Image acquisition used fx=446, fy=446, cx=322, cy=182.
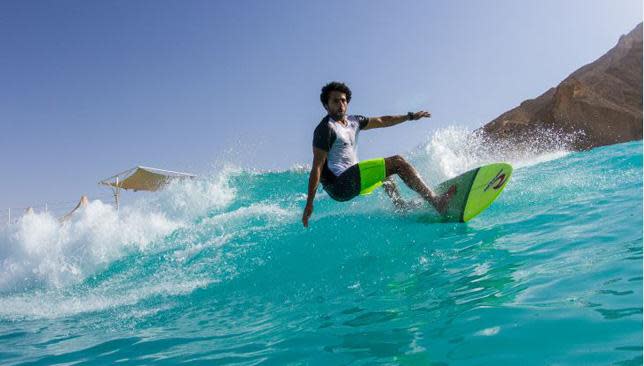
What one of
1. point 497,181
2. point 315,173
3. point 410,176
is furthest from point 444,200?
point 315,173

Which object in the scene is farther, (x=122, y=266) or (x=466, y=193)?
(x=122, y=266)

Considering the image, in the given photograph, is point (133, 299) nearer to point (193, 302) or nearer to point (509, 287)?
point (193, 302)

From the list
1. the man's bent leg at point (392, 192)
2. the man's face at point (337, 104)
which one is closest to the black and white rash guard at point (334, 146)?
the man's face at point (337, 104)

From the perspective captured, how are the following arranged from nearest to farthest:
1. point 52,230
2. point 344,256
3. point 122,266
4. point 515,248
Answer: point 515,248 < point 344,256 < point 122,266 < point 52,230

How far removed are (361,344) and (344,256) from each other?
2.62 metres

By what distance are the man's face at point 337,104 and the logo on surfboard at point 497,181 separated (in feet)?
6.37

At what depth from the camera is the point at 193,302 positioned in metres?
4.38

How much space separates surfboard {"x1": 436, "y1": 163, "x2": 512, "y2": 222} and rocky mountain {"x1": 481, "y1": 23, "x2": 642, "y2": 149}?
3535 cm

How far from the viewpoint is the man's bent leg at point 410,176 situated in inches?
207

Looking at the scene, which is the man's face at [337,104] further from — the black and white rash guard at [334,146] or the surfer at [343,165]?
the black and white rash guard at [334,146]

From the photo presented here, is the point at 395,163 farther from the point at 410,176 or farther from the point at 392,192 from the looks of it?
the point at 392,192

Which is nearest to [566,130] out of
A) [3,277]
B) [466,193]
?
[466,193]

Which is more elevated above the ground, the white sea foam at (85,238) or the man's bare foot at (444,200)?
the white sea foam at (85,238)

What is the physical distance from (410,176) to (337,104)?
4.03ft
